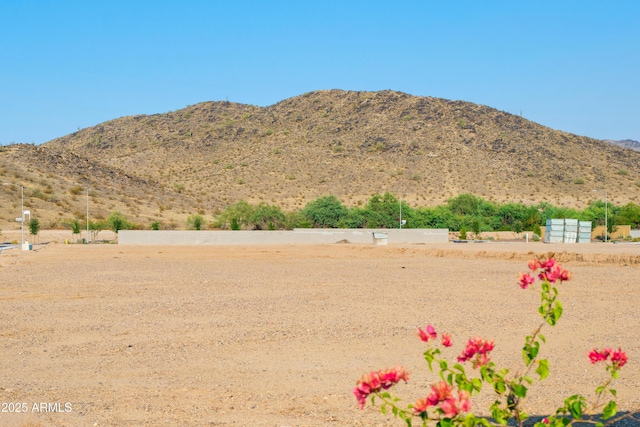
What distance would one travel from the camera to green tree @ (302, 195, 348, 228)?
7275 centimetres

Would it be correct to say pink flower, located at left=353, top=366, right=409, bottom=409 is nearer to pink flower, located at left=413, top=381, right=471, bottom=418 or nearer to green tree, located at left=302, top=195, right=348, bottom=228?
pink flower, located at left=413, top=381, right=471, bottom=418

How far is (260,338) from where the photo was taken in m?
13.6

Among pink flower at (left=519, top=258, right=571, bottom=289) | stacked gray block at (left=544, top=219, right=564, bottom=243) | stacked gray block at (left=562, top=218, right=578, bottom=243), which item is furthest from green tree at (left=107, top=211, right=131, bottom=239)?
pink flower at (left=519, top=258, right=571, bottom=289)

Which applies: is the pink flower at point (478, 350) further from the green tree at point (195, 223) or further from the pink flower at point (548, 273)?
the green tree at point (195, 223)

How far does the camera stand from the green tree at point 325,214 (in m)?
72.8

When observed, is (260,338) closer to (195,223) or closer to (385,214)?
(195,223)

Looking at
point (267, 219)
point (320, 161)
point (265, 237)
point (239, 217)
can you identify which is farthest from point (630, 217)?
point (265, 237)

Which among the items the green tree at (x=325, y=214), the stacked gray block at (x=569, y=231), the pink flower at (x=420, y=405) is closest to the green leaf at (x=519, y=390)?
the pink flower at (x=420, y=405)

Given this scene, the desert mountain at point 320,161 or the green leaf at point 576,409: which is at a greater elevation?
the desert mountain at point 320,161

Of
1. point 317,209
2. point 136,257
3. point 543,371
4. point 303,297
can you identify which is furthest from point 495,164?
point 543,371

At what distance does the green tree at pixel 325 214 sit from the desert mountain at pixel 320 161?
10.6 metres

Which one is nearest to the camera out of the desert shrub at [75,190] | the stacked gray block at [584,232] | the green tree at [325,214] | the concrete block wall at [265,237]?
the concrete block wall at [265,237]

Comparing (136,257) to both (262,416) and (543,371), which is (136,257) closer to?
(262,416)

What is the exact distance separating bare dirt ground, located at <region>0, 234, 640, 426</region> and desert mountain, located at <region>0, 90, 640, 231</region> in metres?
50.9
